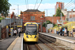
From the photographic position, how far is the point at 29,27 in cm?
2030

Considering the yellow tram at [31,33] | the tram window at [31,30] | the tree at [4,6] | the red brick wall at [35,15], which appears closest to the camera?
the yellow tram at [31,33]

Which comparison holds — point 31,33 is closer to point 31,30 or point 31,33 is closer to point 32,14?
point 31,30

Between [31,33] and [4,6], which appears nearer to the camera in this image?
[31,33]

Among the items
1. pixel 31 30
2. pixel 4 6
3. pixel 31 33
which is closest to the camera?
pixel 31 33

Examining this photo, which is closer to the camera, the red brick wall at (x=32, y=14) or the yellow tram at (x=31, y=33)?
the yellow tram at (x=31, y=33)

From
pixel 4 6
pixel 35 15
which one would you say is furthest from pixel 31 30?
pixel 35 15

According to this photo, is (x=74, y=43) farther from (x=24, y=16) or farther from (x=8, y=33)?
(x=24, y=16)

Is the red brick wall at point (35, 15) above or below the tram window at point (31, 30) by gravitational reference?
above

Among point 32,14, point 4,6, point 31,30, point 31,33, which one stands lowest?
point 31,33

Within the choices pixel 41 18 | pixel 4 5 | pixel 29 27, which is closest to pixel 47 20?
pixel 41 18

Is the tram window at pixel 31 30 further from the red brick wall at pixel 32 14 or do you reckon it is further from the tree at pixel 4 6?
the red brick wall at pixel 32 14

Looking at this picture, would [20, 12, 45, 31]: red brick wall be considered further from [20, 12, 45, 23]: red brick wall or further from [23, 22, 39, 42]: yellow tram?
[23, 22, 39, 42]: yellow tram

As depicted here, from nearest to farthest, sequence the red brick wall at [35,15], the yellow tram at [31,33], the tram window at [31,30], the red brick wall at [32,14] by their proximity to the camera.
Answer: the yellow tram at [31,33]
the tram window at [31,30]
the red brick wall at [35,15]
the red brick wall at [32,14]

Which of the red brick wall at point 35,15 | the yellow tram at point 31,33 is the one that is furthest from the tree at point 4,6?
the red brick wall at point 35,15
